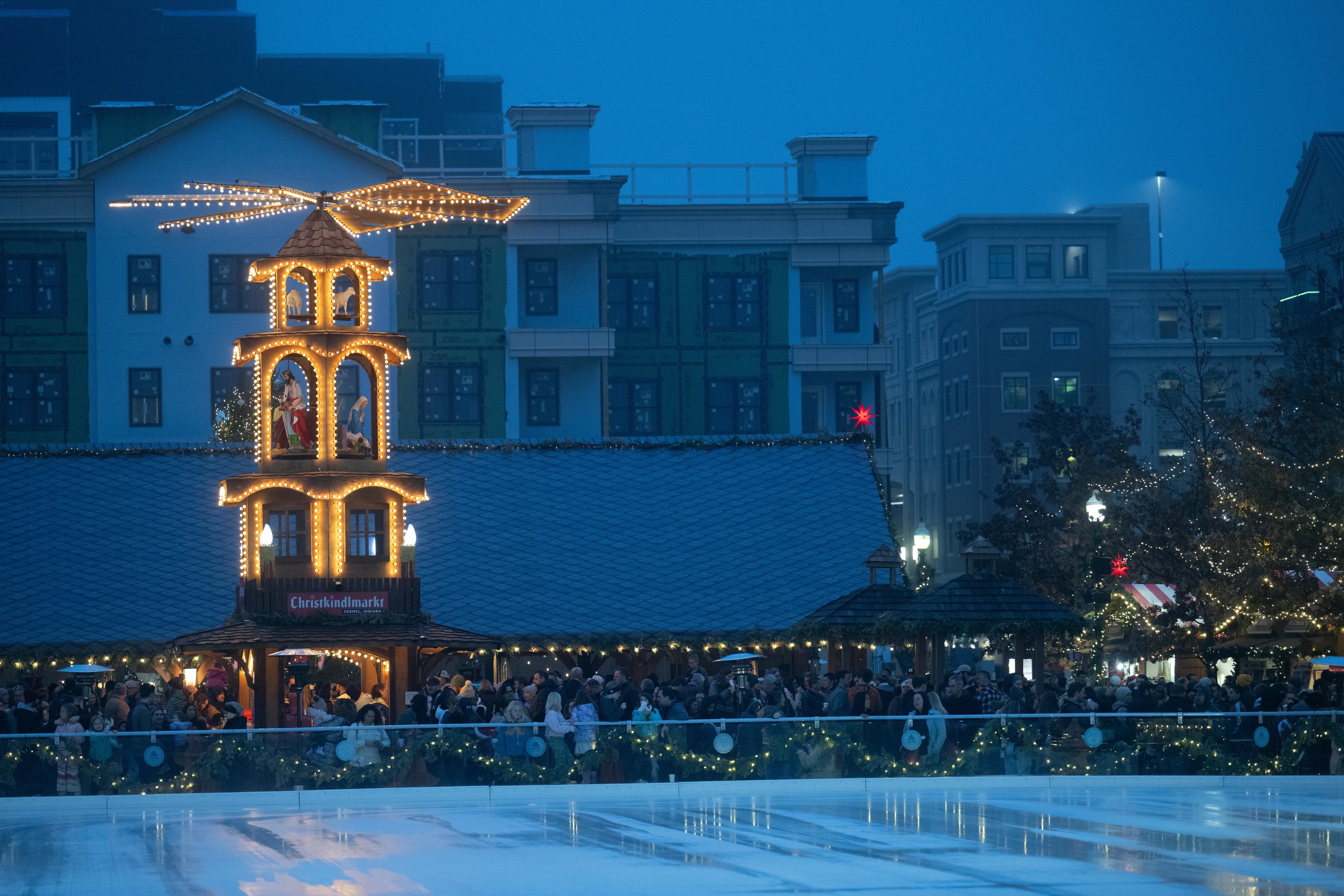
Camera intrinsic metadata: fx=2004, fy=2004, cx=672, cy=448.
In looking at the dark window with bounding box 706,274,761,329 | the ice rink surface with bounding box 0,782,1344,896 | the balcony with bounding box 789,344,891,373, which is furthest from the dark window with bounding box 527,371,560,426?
the ice rink surface with bounding box 0,782,1344,896

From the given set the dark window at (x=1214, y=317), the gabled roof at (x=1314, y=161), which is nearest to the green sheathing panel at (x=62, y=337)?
the gabled roof at (x=1314, y=161)

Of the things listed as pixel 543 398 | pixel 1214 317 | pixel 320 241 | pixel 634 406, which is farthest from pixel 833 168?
pixel 1214 317

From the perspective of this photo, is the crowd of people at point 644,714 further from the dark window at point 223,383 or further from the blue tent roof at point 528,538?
the dark window at point 223,383

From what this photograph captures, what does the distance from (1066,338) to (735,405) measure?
1388 inches

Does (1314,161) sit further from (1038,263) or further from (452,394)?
(452,394)

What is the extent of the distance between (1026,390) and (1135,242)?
15245 mm

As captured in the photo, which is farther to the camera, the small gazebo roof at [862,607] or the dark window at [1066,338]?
the dark window at [1066,338]

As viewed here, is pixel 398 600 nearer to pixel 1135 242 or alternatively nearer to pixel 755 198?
pixel 755 198

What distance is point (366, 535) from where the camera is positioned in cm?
3309

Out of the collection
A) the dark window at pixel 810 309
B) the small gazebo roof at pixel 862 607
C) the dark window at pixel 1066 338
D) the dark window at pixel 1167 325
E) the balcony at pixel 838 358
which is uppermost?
the dark window at pixel 1167 325

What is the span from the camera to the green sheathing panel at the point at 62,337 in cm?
5491

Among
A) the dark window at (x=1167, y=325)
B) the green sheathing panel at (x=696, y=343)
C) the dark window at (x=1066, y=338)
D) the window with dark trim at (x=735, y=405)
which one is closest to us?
the green sheathing panel at (x=696, y=343)

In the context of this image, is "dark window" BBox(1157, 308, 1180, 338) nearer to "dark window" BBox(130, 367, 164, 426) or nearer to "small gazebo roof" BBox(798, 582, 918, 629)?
"dark window" BBox(130, 367, 164, 426)

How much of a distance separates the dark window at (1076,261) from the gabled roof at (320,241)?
64.8m
